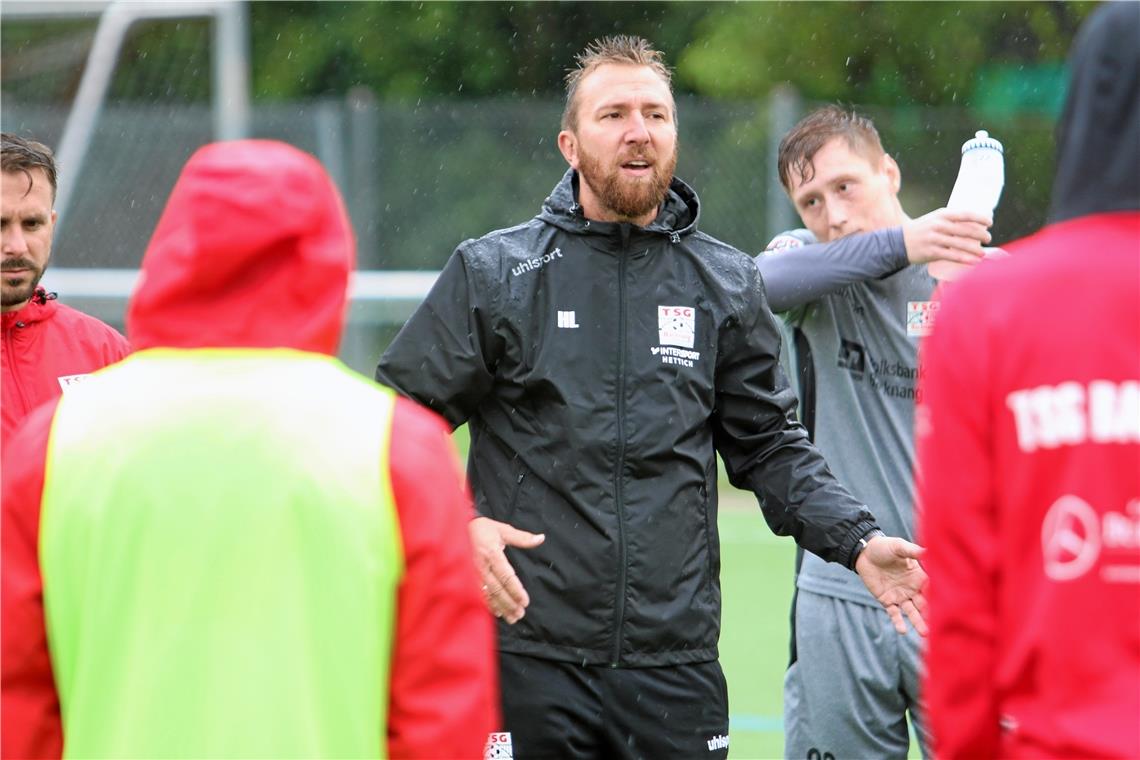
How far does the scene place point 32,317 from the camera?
4.44 m

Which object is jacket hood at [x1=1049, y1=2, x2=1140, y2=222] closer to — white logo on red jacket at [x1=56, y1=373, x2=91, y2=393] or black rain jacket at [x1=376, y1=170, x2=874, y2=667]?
black rain jacket at [x1=376, y1=170, x2=874, y2=667]

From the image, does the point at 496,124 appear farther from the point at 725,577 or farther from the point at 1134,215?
the point at 1134,215

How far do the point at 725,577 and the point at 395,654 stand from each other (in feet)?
29.8

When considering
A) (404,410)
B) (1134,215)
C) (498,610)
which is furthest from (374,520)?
(498,610)

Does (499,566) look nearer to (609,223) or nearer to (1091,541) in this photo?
(609,223)

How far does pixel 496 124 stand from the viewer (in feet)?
53.2

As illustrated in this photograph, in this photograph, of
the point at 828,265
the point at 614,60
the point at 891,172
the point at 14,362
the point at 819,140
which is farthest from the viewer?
the point at 891,172

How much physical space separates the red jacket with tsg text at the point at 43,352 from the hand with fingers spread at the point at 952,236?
237 cm

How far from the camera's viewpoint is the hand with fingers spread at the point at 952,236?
16.2 feet

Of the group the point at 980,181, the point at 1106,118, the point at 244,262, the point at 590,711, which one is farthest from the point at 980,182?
the point at 244,262

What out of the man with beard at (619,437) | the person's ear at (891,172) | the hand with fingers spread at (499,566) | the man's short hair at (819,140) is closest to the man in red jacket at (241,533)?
the hand with fingers spread at (499,566)

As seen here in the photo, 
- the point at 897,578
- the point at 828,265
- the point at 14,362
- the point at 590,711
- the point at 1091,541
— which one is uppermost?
the point at 828,265

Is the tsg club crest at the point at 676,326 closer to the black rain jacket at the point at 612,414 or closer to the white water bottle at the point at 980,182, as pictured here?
the black rain jacket at the point at 612,414

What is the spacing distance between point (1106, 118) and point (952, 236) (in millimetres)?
2406
